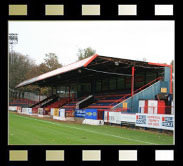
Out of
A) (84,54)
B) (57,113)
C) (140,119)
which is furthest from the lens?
(84,54)

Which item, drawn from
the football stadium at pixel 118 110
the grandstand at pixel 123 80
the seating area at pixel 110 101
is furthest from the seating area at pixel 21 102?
the seating area at pixel 110 101

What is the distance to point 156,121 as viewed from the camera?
1567 centimetres

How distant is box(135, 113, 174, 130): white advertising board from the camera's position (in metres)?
14.7

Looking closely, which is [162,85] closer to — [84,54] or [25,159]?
[25,159]

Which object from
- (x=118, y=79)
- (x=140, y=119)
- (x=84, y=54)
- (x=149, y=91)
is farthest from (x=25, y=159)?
(x=84, y=54)

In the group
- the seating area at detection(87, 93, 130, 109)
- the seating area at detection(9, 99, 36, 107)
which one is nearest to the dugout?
the seating area at detection(87, 93, 130, 109)

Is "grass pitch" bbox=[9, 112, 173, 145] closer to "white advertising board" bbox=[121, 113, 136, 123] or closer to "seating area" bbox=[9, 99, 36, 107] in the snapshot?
"white advertising board" bbox=[121, 113, 136, 123]

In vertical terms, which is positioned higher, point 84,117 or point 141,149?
point 141,149

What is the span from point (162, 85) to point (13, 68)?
3888 centimetres

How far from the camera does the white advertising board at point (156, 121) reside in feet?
48.1

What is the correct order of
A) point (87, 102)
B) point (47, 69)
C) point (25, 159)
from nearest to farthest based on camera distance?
1. point (25, 159)
2. point (87, 102)
3. point (47, 69)

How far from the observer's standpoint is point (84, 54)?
72188mm

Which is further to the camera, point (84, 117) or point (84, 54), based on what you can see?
point (84, 54)
